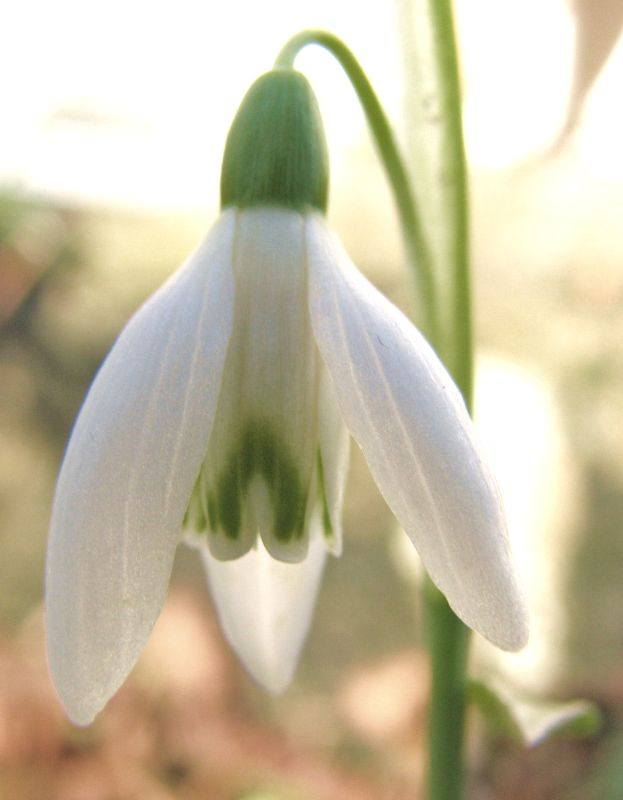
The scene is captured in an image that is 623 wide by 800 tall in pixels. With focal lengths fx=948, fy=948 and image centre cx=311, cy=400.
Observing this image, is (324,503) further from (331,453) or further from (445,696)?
(445,696)

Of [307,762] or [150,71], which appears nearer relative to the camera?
[307,762]

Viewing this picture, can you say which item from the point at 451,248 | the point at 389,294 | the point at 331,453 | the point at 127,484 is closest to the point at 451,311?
the point at 451,248

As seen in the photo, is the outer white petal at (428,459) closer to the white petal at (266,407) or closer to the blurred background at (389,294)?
the white petal at (266,407)

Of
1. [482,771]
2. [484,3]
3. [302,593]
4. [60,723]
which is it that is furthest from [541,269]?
[302,593]

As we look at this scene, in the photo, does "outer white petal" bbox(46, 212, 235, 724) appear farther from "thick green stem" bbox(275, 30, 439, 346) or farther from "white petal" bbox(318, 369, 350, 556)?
"thick green stem" bbox(275, 30, 439, 346)

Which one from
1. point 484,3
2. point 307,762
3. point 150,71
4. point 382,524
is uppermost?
point 484,3

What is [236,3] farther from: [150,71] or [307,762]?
[307,762]

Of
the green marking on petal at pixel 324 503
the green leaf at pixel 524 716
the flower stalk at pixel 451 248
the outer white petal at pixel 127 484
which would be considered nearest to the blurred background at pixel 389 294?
the green leaf at pixel 524 716
